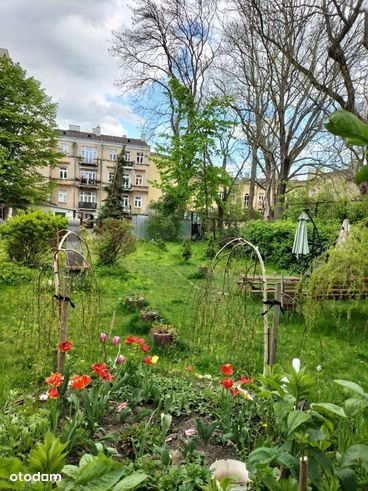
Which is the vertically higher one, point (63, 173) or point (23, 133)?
point (63, 173)

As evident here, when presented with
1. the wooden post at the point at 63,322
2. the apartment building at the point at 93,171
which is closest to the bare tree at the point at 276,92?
the wooden post at the point at 63,322

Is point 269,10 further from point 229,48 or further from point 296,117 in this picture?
point 296,117

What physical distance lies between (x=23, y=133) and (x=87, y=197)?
54.3 feet

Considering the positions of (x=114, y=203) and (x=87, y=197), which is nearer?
(x=114, y=203)

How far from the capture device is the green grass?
320 cm

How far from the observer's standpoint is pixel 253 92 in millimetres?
17297

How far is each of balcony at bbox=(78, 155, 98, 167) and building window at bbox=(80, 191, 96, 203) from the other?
289cm

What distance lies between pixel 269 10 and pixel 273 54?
3653 millimetres

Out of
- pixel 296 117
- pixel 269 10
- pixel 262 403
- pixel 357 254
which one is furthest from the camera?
pixel 296 117

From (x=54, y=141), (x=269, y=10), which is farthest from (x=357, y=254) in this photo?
(x=54, y=141)

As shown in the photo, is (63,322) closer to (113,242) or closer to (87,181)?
(113,242)

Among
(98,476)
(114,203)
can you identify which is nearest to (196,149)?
(114,203)

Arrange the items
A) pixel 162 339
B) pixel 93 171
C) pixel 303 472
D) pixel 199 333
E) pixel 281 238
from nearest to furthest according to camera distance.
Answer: pixel 303 472
pixel 199 333
pixel 162 339
pixel 281 238
pixel 93 171

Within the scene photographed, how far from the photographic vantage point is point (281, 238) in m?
12.5
